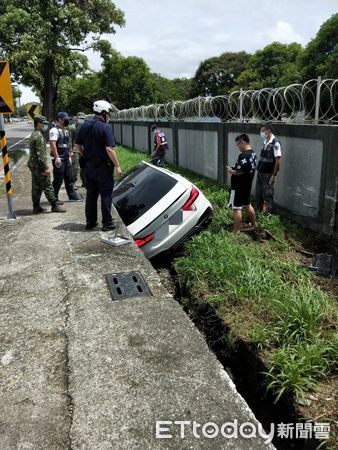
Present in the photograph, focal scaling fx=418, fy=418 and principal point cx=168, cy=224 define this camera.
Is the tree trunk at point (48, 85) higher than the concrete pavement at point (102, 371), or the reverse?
the tree trunk at point (48, 85)

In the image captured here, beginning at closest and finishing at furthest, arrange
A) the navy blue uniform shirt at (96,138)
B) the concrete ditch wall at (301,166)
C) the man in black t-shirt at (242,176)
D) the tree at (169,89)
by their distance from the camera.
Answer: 1. the navy blue uniform shirt at (96,138)
2. the concrete ditch wall at (301,166)
3. the man in black t-shirt at (242,176)
4. the tree at (169,89)

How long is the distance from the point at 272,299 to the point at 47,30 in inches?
907

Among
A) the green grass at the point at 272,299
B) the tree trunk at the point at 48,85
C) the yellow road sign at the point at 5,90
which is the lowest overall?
the green grass at the point at 272,299

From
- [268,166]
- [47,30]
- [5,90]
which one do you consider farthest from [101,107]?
[47,30]

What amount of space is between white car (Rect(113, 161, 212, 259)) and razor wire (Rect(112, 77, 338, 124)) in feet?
7.76

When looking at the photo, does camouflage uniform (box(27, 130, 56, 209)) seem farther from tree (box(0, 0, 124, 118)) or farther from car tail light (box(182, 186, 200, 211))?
tree (box(0, 0, 124, 118))

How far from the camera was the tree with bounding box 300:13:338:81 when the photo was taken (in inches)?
1106

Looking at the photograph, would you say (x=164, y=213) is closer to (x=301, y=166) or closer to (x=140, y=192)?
(x=140, y=192)

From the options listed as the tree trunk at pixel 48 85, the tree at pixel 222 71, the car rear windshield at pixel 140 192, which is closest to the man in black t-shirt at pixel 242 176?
the car rear windshield at pixel 140 192

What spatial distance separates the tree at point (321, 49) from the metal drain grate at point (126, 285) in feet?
89.4

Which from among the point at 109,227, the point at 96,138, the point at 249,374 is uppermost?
the point at 96,138

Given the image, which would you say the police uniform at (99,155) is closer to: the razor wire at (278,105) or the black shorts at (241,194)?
the black shorts at (241,194)

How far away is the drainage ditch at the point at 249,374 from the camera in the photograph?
2.65 meters

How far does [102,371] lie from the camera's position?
2664 millimetres
